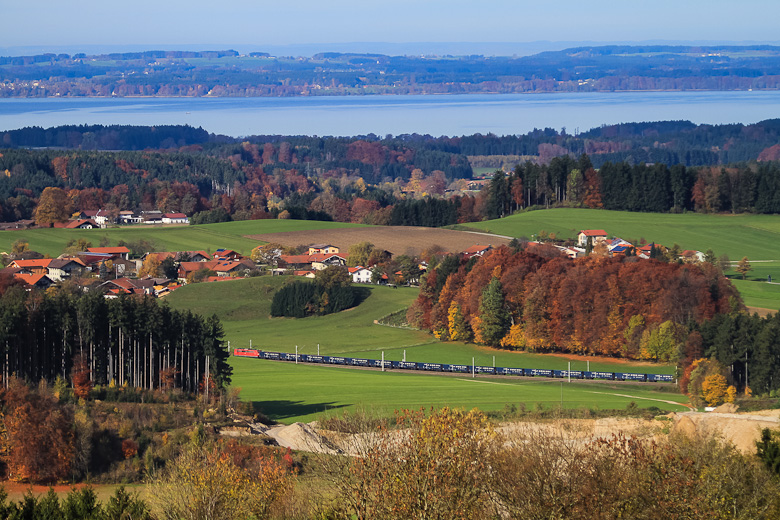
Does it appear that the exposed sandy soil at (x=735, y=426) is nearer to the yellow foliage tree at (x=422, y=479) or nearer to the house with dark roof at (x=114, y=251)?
the yellow foliage tree at (x=422, y=479)

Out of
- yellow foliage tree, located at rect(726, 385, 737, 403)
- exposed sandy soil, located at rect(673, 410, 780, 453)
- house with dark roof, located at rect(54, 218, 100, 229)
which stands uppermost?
exposed sandy soil, located at rect(673, 410, 780, 453)

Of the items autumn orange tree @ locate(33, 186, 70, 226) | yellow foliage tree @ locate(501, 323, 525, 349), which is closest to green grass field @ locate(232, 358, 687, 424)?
yellow foliage tree @ locate(501, 323, 525, 349)

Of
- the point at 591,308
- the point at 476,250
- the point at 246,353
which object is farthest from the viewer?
the point at 476,250

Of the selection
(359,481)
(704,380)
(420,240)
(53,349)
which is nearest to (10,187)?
(420,240)

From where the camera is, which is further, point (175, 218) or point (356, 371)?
point (175, 218)

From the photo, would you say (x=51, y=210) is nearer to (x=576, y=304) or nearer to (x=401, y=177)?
(x=576, y=304)

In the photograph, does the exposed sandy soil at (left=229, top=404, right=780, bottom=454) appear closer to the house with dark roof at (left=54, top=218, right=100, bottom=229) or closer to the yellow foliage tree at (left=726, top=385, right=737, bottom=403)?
the yellow foliage tree at (left=726, top=385, right=737, bottom=403)

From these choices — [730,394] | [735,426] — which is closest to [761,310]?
[730,394]
